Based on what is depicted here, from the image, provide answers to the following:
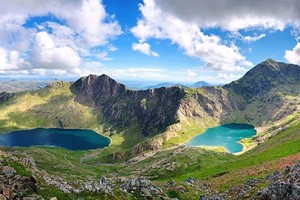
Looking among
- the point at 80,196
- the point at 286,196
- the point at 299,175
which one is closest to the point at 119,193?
the point at 80,196

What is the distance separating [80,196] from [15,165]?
9.92 metres

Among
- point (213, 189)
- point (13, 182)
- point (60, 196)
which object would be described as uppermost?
point (13, 182)

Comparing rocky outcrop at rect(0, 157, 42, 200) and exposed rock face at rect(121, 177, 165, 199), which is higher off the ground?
rocky outcrop at rect(0, 157, 42, 200)

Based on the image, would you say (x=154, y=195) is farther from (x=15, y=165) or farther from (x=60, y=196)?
(x=15, y=165)

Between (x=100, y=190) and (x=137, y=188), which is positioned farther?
(x=137, y=188)

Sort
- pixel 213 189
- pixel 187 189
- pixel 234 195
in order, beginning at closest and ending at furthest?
pixel 234 195, pixel 187 189, pixel 213 189

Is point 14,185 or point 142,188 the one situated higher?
point 14,185

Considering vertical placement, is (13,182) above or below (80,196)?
above

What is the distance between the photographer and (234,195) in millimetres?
69250

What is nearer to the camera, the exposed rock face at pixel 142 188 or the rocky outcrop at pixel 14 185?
the rocky outcrop at pixel 14 185

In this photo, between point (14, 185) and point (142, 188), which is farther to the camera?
point (142, 188)

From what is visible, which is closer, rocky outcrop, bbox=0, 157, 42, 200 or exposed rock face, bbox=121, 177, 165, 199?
rocky outcrop, bbox=0, 157, 42, 200

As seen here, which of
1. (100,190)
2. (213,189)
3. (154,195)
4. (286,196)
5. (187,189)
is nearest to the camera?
(286,196)

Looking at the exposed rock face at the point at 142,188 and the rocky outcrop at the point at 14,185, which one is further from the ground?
the rocky outcrop at the point at 14,185
